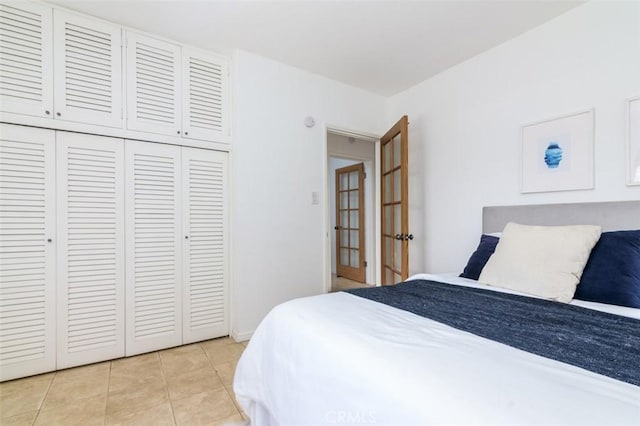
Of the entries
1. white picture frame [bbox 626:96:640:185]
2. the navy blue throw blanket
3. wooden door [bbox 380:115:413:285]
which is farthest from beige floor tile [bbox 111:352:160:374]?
white picture frame [bbox 626:96:640:185]

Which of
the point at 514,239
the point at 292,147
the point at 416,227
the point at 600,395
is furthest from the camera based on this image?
the point at 416,227

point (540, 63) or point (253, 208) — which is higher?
point (540, 63)

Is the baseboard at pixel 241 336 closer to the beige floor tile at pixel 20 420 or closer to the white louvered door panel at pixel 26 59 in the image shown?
the beige floor tile at pixel 20 420

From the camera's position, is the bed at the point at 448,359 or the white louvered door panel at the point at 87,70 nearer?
the bed at the point at 448,359

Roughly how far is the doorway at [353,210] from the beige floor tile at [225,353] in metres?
1.99

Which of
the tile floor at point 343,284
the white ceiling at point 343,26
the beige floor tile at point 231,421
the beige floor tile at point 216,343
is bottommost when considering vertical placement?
the tile floor at point 343,284

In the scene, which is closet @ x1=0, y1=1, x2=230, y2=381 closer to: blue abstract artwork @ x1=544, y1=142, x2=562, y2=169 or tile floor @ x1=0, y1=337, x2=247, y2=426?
tile floor @ x1=0, y1=337, x2=247, y2=426

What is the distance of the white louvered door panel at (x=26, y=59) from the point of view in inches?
74.9

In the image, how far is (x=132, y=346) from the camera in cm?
227

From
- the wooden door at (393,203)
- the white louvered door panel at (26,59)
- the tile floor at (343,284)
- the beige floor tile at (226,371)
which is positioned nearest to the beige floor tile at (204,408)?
the beige floor tile at (226,371)

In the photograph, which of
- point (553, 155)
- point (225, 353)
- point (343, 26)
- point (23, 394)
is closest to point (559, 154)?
point (553, 155)

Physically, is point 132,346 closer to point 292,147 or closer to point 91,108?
point 91,108

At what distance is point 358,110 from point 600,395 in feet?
10.2

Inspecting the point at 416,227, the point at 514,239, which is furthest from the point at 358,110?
the point at 514,239
